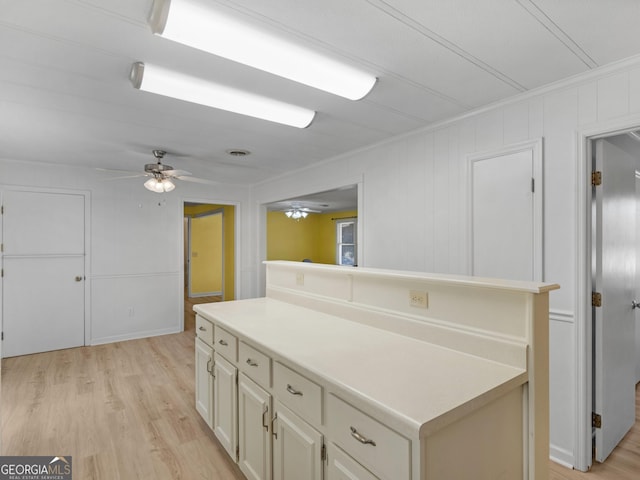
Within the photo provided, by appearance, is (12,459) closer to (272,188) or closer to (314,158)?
(314,158)

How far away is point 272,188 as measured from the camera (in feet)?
16.9

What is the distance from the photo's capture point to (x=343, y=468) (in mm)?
1181

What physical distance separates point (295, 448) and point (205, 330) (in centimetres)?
117

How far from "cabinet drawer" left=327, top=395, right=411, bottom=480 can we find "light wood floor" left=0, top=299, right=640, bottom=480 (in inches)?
47.2

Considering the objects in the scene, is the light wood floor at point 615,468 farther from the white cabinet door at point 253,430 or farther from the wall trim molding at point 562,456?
the white cabinet door at point 253,430

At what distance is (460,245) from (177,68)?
2.23m

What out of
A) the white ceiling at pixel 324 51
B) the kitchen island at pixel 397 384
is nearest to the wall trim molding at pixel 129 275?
the white ceiling at pixel 324 51

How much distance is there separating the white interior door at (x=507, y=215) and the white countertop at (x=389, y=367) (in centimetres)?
114

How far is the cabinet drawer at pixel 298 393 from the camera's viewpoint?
4.27ft

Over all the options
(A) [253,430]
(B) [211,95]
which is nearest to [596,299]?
(A) [253,430]

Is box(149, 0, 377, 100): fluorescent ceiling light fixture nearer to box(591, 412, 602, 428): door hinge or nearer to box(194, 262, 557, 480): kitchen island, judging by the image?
box(194, 262, 557, 480): kitchen island

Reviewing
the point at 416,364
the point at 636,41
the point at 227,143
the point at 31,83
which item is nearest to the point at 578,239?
the point at 636,41

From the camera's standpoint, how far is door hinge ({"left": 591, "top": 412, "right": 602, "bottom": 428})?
6.87 ft

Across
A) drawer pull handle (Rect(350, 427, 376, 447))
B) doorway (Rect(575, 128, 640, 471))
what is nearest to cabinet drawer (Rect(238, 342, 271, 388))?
drawer pull handle (Rect(350, 427, 376, 447))
